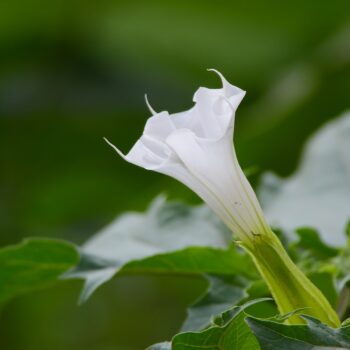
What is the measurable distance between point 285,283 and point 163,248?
428 millimetres

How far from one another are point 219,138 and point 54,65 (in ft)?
6.44

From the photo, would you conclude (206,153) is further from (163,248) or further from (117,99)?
(117,99)

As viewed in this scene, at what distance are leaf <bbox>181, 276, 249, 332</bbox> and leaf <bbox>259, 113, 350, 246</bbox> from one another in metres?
0.23

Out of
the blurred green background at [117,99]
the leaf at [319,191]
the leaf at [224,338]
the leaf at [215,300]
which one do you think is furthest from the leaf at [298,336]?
the blurred green background at [117,99]

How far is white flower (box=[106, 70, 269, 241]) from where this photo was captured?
0.74 metres

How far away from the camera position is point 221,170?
0.75 metres

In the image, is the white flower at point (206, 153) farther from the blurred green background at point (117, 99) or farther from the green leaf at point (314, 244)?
the blurred green background at point (117, 99)

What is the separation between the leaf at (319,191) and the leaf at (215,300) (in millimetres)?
234

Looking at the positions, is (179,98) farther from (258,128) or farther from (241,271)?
(241,271)

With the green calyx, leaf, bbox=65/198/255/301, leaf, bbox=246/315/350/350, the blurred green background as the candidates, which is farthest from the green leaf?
the blurred green background

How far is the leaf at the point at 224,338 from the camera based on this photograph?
708mm

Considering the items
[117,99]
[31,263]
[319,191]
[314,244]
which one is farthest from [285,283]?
[117,99]

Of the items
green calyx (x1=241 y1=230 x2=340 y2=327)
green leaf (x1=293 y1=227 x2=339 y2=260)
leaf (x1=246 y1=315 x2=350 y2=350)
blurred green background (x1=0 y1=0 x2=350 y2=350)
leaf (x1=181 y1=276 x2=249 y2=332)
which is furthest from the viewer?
blurred green background (x1=0 y1=0 x2=350 y2=350)

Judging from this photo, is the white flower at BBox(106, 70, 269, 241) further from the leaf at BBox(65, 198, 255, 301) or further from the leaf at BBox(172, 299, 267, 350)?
the leaf at BBox(65, 198, 255, 301)
